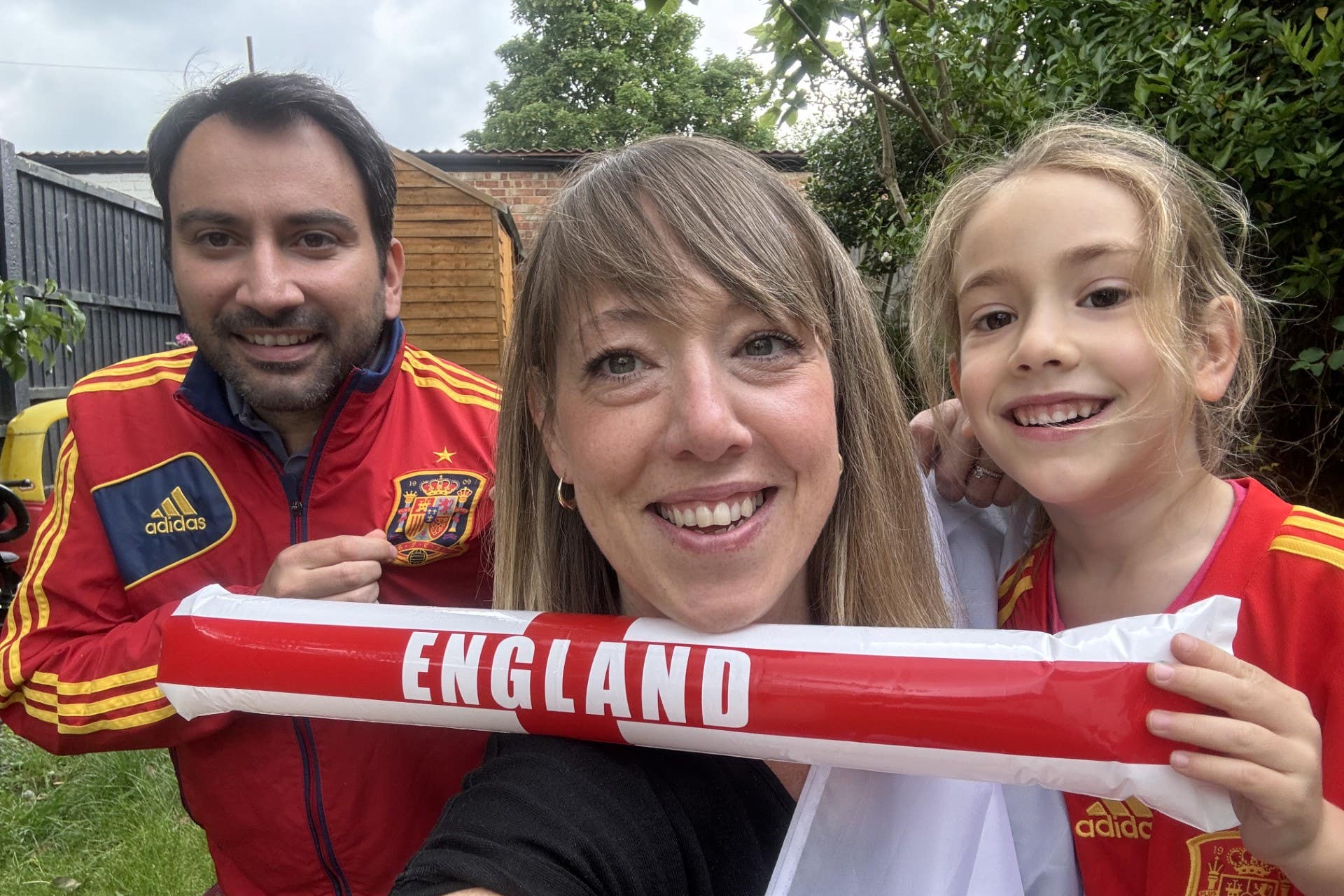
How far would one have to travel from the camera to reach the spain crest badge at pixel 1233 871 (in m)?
1.48

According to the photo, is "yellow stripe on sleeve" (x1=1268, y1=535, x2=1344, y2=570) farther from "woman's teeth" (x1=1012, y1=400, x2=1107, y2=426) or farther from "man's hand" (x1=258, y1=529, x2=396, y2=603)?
"man's hand" (x1=258, y1=529, x2=396, y2=603)

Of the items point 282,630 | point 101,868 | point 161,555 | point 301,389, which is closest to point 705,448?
point 282,630

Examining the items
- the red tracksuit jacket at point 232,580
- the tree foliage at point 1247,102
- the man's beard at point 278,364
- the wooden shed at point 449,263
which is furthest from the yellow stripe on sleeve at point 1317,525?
the wooden shed at point 449,263

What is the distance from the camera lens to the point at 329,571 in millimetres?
1801

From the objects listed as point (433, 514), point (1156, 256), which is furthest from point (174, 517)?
point (1156, 256)

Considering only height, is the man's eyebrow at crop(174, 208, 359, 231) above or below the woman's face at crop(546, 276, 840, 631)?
above

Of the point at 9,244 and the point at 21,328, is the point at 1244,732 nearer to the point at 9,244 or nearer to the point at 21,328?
the point at 21,328

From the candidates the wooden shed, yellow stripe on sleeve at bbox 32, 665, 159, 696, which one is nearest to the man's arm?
yellow stripe on sleeve at bbox 32, 665, 159, 696

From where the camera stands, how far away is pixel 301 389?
7.32 feet

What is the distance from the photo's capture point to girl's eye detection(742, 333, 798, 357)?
1533 millimetres

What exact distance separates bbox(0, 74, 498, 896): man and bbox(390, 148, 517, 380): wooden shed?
1037cm

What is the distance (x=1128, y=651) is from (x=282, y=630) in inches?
50.7

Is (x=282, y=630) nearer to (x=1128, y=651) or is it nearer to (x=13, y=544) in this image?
(x=1128, y=651)

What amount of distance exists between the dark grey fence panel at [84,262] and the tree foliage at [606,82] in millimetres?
24110
